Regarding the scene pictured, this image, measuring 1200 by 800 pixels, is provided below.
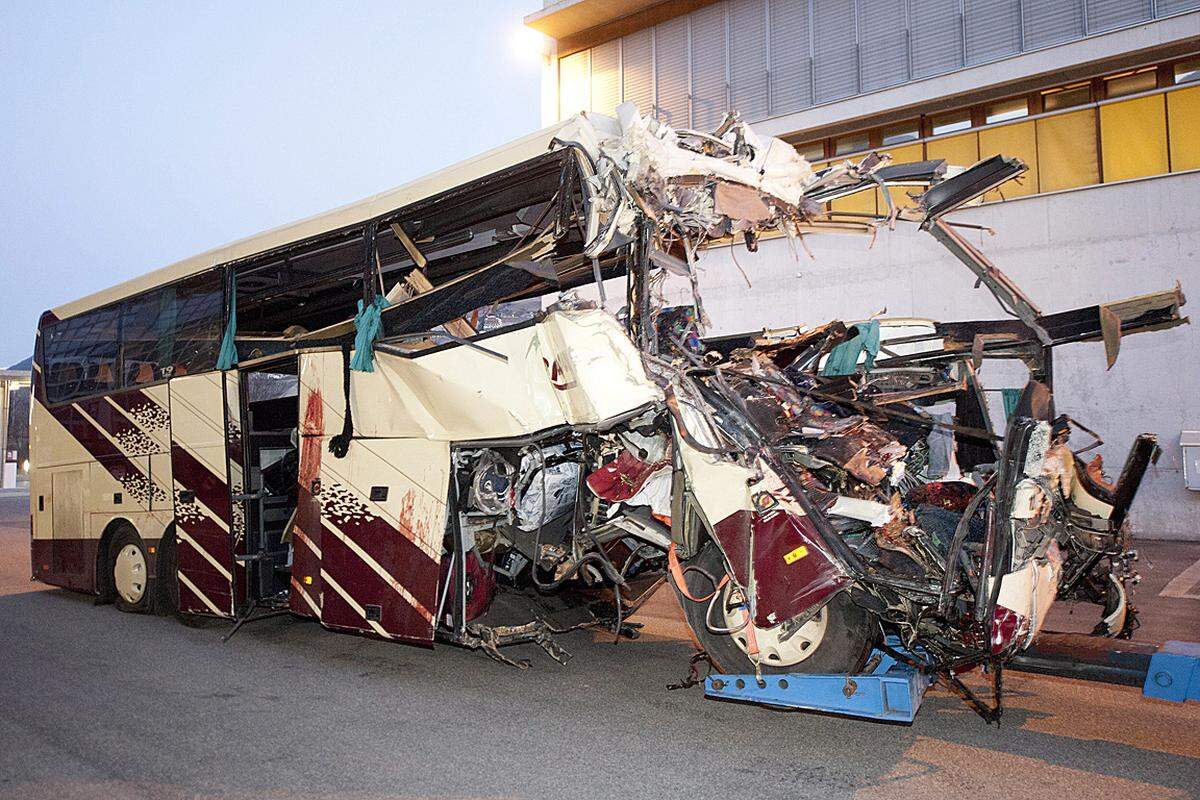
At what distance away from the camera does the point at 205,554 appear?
807 centimetres

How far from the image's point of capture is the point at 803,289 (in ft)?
54.6

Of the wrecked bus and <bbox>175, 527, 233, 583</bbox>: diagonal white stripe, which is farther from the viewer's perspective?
<bbox>175, 527, 233, 583</bbox>: diagonal white stripe

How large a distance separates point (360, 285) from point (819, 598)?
4.86 meters

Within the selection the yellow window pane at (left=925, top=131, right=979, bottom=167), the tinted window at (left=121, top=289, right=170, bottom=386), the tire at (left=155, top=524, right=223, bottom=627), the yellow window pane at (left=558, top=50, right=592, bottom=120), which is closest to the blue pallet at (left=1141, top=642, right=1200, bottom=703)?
the tire at (left=155, top=524, right=223, bottom=627)

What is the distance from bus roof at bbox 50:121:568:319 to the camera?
5.83 m

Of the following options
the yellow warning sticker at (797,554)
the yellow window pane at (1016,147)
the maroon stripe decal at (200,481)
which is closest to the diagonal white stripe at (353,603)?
the maroon stripe decal at (200,481)

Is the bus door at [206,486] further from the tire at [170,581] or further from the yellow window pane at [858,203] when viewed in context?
the yellow window pane at [858,203]

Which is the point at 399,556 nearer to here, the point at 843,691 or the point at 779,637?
the point at 779,637

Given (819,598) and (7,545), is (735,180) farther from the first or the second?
(7,545)

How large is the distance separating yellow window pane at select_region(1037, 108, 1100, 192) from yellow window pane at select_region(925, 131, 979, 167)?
1.06 m

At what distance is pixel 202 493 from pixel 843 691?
6.09 metres

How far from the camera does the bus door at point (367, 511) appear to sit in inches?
253

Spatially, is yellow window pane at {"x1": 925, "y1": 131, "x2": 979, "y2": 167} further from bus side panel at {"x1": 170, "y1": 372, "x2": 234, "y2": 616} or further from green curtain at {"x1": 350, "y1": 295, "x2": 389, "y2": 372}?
bus side panel at {"x1": 170, "y1": 372, "x2": 234, "y2": 616}

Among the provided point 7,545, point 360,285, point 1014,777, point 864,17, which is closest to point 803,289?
point 864,17
